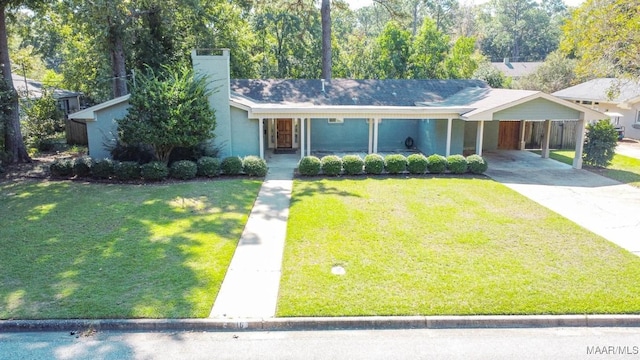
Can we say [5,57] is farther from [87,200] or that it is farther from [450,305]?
[450,305]

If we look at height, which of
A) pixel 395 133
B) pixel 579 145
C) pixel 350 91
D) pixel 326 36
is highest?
pixel 326 36

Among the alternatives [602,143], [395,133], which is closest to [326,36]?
[395,133]

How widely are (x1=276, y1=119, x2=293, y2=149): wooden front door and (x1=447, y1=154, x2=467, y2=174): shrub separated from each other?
8845 mm

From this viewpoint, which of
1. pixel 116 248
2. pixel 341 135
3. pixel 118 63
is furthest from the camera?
pixel 341 135

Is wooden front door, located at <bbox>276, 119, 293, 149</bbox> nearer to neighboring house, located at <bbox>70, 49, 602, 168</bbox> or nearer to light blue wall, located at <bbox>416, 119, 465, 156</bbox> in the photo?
neighboring house, located at <bbox>70, 49, 602, 168</bbox>

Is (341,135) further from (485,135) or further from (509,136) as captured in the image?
(509,136)

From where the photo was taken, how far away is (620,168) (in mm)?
19031

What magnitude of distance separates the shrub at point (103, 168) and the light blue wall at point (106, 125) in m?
1.91

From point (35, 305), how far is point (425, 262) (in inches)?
263

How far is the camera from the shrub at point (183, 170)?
52.8 ft

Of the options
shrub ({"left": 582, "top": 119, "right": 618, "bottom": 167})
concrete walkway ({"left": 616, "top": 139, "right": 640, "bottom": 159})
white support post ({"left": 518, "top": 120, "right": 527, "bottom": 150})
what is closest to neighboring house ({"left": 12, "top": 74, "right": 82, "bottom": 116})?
white support post ({"left": 518, "top": 120, "right": 527, "bottom": 150})

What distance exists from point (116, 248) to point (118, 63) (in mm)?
14847

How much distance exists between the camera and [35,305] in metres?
7.16

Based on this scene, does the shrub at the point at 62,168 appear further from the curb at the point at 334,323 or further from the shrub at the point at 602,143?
the shrub at the point at 602,143
